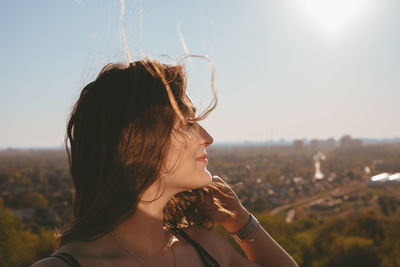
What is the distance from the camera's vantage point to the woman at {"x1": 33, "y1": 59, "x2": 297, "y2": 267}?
2.79 feet

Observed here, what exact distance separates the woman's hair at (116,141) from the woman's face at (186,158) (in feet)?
0.14

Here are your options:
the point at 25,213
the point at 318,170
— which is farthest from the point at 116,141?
the point at 318,170

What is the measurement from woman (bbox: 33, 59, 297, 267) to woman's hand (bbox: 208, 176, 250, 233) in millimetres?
186

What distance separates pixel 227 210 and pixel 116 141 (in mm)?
562

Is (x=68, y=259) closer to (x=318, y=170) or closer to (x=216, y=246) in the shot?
(x=216, y=246)

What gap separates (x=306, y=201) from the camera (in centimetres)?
3020

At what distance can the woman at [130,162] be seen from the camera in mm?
850

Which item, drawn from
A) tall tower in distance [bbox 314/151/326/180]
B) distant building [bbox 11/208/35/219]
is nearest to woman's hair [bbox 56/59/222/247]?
distant building [bbox 11/208/35/219]

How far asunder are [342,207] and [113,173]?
30372 millimetres

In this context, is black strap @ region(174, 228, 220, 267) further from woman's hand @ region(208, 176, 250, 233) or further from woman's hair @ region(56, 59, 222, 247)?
woman's hair @ region(56, 59, 222, 247)

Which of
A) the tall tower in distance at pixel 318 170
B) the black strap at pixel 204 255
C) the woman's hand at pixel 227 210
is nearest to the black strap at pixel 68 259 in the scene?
the black strap at pixel 204 255

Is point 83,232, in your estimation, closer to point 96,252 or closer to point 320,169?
point 96,252

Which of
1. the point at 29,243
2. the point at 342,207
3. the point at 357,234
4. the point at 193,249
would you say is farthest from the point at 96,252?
the point at 342,207

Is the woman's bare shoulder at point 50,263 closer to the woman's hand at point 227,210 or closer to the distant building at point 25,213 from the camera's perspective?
the woman's hand at point 227,210
